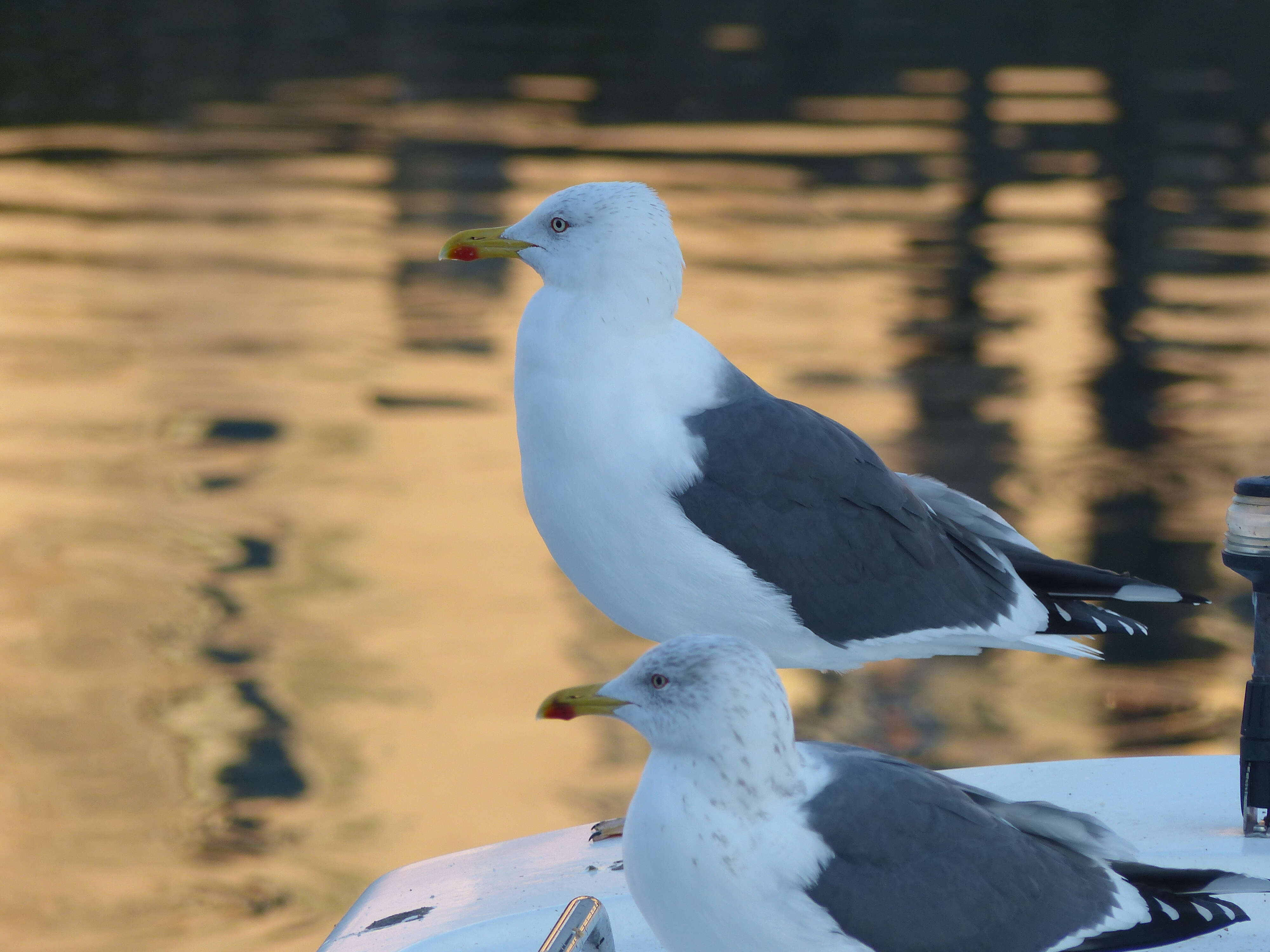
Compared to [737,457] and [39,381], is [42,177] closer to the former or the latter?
[39,381]

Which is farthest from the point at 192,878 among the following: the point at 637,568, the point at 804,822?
the point at 804,822

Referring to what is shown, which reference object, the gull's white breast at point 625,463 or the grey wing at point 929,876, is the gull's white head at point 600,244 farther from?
the grey wing at point 929,876

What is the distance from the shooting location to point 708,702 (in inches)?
113

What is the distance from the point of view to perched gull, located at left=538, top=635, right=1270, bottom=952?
2.90 meters

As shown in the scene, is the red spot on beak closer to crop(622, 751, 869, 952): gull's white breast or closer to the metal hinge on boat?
crop(622, 751, 869, 952): gull's white breast

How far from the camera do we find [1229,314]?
1399 cm

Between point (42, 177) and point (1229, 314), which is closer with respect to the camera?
point (1229, 314)

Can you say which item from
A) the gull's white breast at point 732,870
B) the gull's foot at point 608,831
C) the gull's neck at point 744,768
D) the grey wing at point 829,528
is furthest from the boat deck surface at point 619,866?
the gull's neck at point 744,768

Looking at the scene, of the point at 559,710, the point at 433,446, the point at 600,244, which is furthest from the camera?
the point at 433,446

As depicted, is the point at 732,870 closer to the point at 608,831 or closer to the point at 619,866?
the point at 619,866

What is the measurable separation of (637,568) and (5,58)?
2516 centimetres

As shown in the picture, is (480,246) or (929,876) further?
(480,246)

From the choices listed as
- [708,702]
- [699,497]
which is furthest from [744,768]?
[699,497]

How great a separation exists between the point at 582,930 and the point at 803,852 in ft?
1.41
